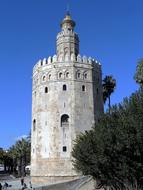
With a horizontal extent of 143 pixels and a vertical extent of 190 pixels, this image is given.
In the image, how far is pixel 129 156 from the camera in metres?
18.0

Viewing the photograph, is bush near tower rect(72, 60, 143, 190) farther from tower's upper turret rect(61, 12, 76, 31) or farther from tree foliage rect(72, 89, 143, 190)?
tower's upper turret rect(61, 12, 76, 31)

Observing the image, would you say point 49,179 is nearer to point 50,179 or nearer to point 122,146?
point 50,179

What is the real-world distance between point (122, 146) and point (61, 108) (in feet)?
60.9

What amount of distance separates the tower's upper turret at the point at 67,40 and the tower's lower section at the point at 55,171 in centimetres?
1208

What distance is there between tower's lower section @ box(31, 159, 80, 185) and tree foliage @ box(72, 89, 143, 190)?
12.6 metres

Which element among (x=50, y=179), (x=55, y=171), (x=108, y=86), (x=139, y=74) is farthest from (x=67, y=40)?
(x=139, y=74)

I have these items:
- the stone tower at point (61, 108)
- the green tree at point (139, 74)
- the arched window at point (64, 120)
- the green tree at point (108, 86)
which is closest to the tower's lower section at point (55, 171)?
the stone tower at point (61, 108)

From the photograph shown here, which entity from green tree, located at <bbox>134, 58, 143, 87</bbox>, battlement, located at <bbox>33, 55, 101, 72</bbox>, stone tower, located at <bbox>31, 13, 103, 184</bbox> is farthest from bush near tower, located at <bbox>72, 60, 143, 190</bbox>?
battlement, located at <bbox>33, 55, 101, 72</bbox>

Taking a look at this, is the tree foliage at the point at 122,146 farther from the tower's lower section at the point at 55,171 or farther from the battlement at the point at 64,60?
the battlement at the point at 64,60

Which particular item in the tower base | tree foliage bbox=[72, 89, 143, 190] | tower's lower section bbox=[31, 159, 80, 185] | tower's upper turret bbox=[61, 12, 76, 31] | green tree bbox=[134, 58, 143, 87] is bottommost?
the tower base

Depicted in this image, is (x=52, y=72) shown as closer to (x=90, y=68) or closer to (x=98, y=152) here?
(x=90, y=68)

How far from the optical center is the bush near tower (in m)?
17.2

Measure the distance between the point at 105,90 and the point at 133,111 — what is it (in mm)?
23609

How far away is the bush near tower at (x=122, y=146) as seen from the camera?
1716 cm
